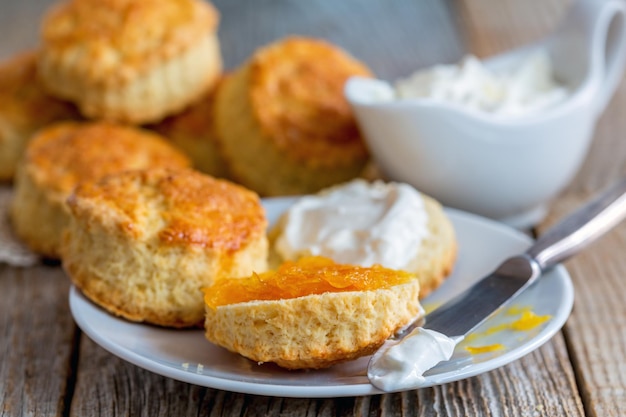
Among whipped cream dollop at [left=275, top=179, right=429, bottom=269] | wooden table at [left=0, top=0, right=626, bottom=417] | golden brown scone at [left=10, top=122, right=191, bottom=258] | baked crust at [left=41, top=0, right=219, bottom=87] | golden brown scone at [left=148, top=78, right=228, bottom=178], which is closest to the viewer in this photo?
wooden table at [left=0, top=0, right=626, bottom=417]

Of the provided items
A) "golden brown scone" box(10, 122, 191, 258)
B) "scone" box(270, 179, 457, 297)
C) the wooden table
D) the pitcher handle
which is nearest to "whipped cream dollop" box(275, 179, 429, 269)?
"scone" box(270, 179, 457, 297)

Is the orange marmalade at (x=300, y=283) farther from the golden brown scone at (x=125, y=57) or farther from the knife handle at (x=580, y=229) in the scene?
the golden brown scone at (x=125, y=57)

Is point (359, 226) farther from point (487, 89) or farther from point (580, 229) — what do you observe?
point (487, 89)

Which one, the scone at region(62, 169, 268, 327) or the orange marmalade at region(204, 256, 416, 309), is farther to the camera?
the scone at region(62, 169, 268, 327)

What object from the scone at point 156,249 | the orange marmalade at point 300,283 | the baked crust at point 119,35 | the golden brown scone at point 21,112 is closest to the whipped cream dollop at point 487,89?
the baked crust at point 119,35

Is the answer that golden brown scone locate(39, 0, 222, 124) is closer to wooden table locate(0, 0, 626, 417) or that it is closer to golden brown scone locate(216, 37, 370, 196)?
golden brown scone locate(216, 37, 370, 196)
